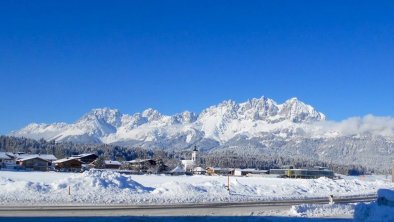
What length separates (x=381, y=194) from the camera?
25219 millimetres

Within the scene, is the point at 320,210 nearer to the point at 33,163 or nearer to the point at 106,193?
the point at 106,193

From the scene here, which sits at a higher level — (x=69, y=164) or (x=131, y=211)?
(x=69, y=164)

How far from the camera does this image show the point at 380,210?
79.0 ft

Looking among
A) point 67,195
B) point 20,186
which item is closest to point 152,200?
point 67,195

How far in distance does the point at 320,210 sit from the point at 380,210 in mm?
11795

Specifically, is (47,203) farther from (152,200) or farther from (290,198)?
(290,198)

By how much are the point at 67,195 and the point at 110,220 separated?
1518 cm

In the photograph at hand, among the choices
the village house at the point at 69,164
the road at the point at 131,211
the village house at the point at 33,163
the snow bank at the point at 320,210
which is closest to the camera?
the road at the point at 131,211

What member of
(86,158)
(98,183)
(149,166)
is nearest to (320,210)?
(98,183)

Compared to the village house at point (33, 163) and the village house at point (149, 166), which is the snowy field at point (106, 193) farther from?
the village house at point (149, 166)

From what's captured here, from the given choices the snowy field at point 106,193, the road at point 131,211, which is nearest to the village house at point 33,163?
the snowy field at point 106,193

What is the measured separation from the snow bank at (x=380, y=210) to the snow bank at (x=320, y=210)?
8644mm

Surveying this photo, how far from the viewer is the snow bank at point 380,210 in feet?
77.6

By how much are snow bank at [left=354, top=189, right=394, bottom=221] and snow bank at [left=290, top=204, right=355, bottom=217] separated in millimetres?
8644
